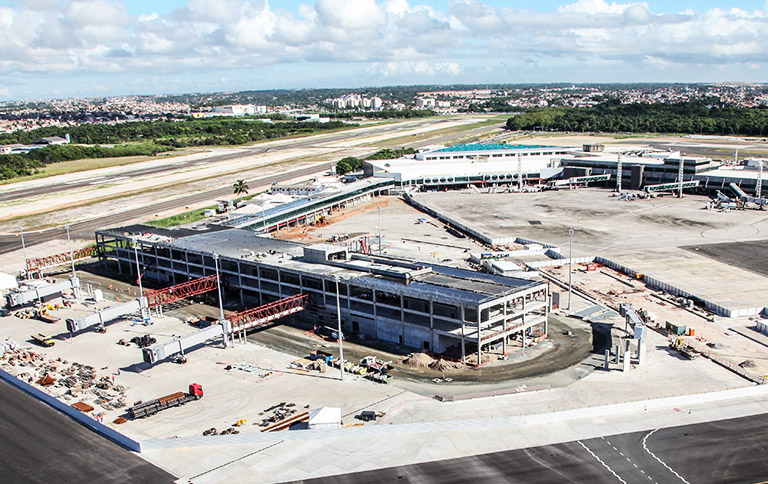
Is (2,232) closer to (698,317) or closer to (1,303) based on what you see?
(1,303)

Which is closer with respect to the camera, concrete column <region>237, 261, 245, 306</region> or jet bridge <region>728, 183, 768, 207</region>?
concrete column <region>237, 261, 245, 306</region>

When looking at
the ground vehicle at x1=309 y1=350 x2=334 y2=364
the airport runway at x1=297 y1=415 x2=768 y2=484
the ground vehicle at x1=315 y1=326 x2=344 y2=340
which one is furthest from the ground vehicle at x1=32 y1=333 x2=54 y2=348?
the airport runway at x1=297 y1=415 x2=768 y2=484

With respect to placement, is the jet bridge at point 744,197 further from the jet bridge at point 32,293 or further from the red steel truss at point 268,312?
the jet bridge at point 32,293

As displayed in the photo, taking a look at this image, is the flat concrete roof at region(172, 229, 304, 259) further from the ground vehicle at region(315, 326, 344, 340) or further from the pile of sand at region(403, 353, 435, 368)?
the pile of sand at region(403, 353, 435, 368)

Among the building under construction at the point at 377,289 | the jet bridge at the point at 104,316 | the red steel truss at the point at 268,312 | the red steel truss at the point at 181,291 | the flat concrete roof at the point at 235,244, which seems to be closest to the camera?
the building under construction at the point at 377,289

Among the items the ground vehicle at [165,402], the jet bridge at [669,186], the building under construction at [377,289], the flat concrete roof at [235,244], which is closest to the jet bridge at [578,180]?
the jet bridge at [669,186]

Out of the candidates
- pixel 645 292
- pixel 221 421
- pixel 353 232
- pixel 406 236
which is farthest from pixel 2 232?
pixel 645 292

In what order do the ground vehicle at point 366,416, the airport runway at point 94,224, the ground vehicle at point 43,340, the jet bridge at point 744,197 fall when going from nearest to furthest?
1. the ground vehicle at point 366,416
2. the ground vehicle at point 43,340
3. the airport runway at point 94,224
4. the jet bridge at point 744,197
